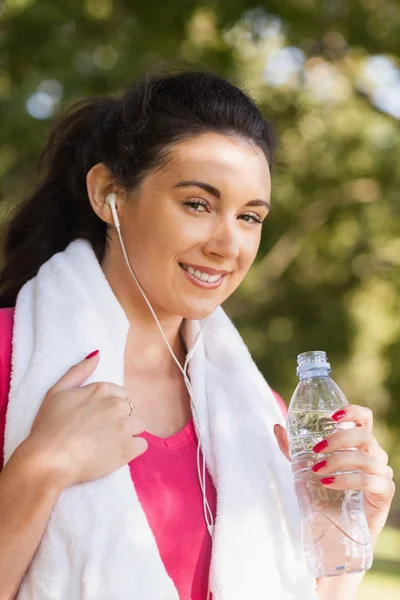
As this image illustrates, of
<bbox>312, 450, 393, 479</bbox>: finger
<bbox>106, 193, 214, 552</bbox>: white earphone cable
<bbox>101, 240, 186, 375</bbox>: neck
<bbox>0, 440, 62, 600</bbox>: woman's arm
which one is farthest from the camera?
<bbox>101, 240, 186, 375</bbox>: neck

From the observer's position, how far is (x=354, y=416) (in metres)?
Result: 2.22

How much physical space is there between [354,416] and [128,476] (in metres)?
0.57

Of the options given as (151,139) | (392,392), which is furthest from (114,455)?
(392,392)

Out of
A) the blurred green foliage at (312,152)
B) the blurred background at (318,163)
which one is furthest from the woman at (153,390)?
the blurred background at (318,163)

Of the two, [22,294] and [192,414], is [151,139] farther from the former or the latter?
[192,414]

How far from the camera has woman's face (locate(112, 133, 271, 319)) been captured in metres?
2.33

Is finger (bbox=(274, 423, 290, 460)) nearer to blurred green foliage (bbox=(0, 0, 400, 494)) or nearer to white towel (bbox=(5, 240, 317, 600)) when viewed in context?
white towel (bbox=(5, 240, 317, 600))

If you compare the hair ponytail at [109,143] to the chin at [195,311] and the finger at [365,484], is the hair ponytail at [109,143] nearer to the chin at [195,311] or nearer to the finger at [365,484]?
the chin at [195,311]

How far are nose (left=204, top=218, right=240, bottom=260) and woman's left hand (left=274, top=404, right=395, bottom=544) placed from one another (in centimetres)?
50

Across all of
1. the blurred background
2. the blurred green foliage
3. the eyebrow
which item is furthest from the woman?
the blurred background

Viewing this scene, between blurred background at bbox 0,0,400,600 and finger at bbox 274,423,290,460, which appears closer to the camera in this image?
finger at bbox 274,423,290,460

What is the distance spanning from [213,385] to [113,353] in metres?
0.40

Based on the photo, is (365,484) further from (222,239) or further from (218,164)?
(218,164)

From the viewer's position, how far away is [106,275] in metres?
2.59
